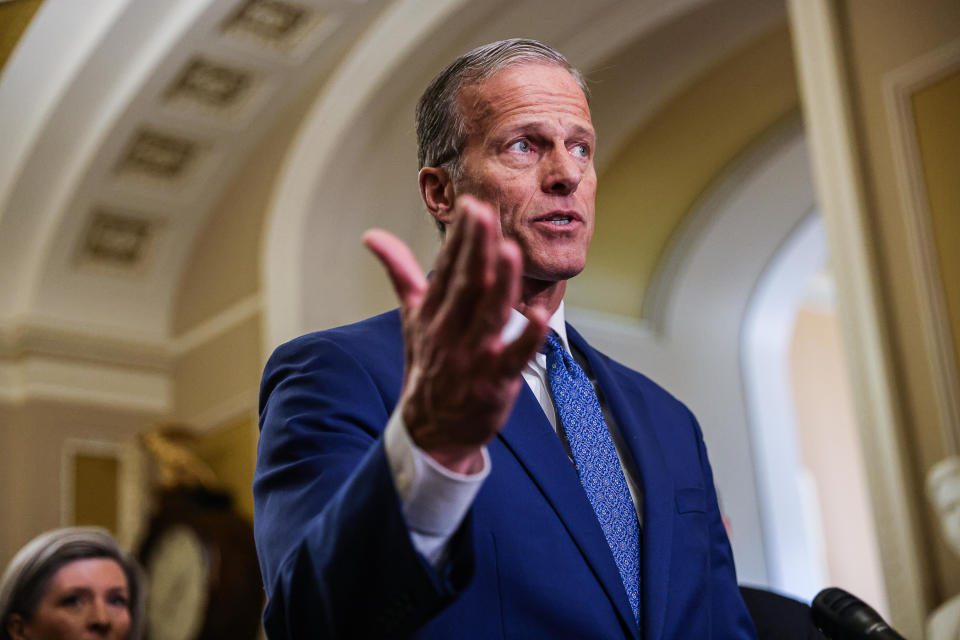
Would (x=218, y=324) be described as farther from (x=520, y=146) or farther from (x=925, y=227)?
(x=520, y=146)

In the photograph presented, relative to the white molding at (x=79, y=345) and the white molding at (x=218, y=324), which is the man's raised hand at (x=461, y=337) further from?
the white molding at (x=79, y=345)

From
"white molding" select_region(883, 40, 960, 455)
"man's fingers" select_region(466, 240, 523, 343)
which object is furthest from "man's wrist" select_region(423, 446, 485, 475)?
"white molding" select_region(883, 40, 960, 455)

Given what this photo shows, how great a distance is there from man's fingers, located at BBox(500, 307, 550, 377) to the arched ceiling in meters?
4.86

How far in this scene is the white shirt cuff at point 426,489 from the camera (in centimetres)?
101

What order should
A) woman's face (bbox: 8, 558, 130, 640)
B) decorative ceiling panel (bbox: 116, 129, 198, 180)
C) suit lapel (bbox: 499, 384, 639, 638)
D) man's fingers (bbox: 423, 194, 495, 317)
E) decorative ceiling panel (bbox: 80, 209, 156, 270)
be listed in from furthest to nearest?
decorative ceiling panel (bbox: 80, 209, 156, 270), decorative ceiling panel (bbox: 116, 129, 198, 180), woman's face (bbox: 8, 558, 130, 640), suit lapel (bbox: 499, 384, 639, 638), man's fingers (bbox: 423, 194, 495, 317)

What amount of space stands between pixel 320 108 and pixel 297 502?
5.40 meters

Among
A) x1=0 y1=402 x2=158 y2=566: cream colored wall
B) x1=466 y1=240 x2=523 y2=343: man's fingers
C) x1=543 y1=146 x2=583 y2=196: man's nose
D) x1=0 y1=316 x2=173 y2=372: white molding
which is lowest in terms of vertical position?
x1=466 y1=240 x2=523 y2=343: man's fingers

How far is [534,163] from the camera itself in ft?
5.22

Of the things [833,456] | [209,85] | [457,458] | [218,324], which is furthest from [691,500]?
[833,456]

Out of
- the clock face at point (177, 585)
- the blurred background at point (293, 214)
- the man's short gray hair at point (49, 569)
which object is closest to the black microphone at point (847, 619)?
the man's short gray hair at point (49, 569)

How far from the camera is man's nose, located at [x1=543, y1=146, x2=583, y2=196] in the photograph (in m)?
1.57

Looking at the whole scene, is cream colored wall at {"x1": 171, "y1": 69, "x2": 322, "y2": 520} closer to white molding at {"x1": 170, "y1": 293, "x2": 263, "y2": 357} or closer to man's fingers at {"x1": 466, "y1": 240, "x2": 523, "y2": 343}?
white molding at {"x1": 170, "y1": 293, "x2": 263, "y2": 357}

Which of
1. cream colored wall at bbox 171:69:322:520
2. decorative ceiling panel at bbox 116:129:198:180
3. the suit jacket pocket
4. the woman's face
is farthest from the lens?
cream colored wall at bbox 171:69:322:520

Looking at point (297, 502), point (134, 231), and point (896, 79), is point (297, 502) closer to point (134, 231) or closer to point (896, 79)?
point (896, 79)
